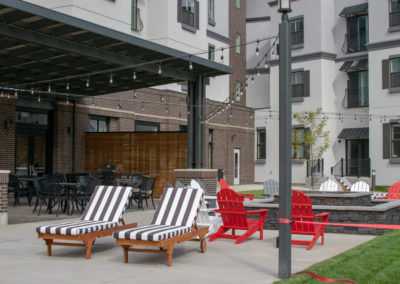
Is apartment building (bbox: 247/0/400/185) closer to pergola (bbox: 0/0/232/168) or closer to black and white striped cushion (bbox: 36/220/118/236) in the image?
pergola (bbox: 0/0/232/168)

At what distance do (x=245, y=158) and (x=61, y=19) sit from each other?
24.6 m

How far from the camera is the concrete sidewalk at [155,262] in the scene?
22.3 feet

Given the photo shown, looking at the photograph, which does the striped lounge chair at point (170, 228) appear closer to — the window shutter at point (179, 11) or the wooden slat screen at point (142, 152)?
the wooden slat screen at point (142, 152)

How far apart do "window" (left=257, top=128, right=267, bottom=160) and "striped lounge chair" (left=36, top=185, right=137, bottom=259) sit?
90.6 feet

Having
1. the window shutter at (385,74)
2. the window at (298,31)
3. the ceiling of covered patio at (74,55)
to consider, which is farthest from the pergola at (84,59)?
the window at (298,31)

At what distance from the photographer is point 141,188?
1638 cm

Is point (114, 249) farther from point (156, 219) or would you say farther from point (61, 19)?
point (61, 19)

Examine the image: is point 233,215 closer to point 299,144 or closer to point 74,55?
point 74,55

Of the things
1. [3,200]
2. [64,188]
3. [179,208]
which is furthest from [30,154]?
[179,208]

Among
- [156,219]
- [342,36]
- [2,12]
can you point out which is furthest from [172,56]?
[342,36]

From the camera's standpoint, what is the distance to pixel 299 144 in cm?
3152

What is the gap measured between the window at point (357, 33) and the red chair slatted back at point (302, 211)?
2457 cm

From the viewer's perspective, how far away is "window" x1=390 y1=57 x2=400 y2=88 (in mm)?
29078

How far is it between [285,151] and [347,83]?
27307mm
